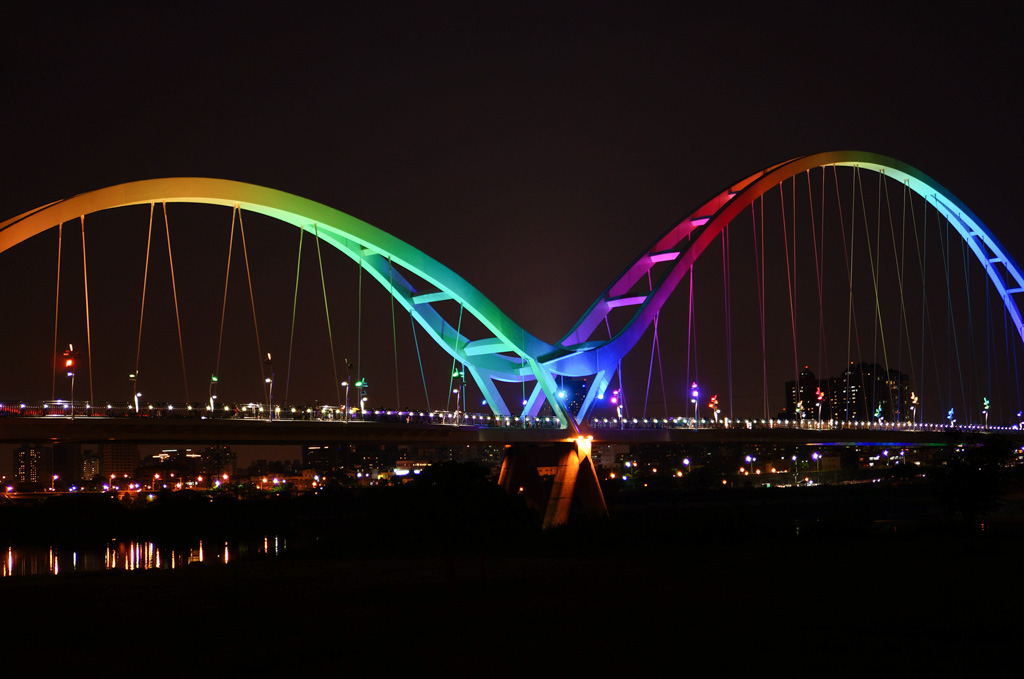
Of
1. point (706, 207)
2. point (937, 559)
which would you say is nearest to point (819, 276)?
point (706, 207)

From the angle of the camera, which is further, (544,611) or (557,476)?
(557,476)

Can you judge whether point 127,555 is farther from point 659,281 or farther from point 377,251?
point 659,281

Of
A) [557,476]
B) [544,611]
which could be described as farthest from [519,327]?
[544,611]

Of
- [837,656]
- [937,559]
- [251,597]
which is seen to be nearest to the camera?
[837,656]

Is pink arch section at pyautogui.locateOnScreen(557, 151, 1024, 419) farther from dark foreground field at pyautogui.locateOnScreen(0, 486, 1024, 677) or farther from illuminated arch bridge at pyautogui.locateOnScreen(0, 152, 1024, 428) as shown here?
dark foreground field at pyautogui.locateOnScreen(0, 486, 1024, 677)

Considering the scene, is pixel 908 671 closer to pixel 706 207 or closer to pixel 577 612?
pixel 577 612

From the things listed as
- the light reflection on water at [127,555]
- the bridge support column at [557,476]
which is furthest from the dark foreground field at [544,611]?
the bridge support column at [557,476]

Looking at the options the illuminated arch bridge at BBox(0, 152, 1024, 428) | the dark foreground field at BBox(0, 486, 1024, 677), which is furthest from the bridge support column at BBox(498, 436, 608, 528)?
the dark foreground field at BBox(0, 486, 1024, 677)
